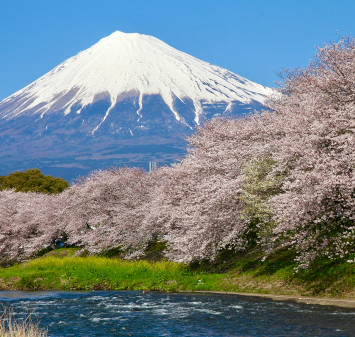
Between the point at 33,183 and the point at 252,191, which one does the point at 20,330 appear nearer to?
the point at 252,191

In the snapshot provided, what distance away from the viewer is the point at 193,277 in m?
36.2

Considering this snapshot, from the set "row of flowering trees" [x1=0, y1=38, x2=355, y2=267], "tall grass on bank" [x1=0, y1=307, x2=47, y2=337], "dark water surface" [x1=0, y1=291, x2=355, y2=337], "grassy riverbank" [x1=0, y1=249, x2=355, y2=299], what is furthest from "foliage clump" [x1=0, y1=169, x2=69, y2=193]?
"tall grass on bank" [x1=0, y1=307, x2=47, y2=337]

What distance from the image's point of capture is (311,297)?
27812 mm

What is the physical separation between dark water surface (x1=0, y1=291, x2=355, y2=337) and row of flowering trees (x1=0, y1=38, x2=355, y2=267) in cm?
375

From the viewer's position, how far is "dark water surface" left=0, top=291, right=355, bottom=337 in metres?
21.9

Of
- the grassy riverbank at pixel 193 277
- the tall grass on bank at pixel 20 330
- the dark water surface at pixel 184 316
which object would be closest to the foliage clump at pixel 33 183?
the grassy riverbank at pixel 193 277

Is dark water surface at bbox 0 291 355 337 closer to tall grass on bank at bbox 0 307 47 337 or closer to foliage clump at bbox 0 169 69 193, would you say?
tall grass on bank at bbox 0 307 47 337

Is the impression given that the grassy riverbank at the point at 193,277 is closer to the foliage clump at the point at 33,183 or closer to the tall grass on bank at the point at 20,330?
the tall grass on bank at the point at 20,330

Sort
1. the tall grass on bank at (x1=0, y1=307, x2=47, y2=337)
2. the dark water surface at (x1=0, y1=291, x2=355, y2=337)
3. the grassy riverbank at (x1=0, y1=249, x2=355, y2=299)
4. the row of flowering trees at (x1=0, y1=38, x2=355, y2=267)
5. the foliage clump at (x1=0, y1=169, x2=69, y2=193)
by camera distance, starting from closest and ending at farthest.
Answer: the tall grass on bank at (x1=0, y1=307, x2=47, y2=337) → the dark water surface at (x1=0, y1=291, x2=355, y2=337) → the row of flowering trees at (x1=0, y1=38, x2=355, y2=267) → the grassy riverbank at (x1=0, y1=249, x2=355, y2=299) → the foliage clump at (x1=0, y1=169, x2=69, y2=193)

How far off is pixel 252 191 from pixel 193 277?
7.31 meters

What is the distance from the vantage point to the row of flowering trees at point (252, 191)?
2625cm

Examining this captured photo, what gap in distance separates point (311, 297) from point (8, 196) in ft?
184

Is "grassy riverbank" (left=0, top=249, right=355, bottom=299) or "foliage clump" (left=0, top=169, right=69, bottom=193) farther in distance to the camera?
"foliage clump" (left=0, top=169, right=69, bottom=193)

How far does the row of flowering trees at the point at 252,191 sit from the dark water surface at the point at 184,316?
148 inches
